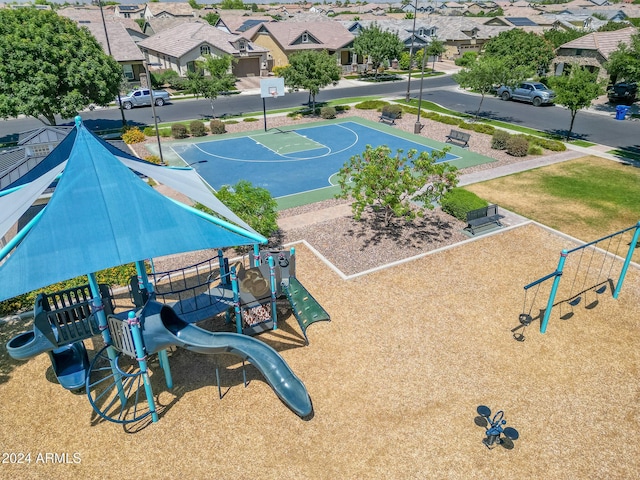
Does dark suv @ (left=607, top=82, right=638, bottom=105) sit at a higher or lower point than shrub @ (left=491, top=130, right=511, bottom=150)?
higher

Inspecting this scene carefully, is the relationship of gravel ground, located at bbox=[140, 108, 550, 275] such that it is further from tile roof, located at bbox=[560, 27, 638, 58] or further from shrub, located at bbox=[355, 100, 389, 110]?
tile roof, located at bbox=[560, 27, 638, 58]

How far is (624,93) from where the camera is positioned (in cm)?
4650

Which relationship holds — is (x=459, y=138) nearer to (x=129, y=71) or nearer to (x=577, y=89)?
(x=577, y=89)

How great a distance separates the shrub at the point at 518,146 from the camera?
30.3 meters

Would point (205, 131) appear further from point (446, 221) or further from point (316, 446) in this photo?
point (316, 446)

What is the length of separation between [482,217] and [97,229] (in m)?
15.8

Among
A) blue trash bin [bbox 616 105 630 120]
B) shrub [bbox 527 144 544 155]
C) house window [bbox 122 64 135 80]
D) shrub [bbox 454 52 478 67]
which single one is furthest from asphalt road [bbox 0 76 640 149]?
house window [bbox 122 64 135 80]

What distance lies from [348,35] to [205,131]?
42.5 m

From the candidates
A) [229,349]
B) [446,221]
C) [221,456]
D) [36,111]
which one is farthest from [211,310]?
[36,111]

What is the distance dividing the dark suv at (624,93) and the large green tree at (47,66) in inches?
1941

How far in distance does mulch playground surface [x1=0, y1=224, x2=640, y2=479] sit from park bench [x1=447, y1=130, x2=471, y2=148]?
19617 mm

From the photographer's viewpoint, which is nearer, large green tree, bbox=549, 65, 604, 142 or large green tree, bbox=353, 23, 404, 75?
large green tree, bbox=549, 65, 604, 142

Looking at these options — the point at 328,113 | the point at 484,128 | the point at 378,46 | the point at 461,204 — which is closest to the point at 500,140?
the point at 484,128

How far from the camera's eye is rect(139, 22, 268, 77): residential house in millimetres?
57531
